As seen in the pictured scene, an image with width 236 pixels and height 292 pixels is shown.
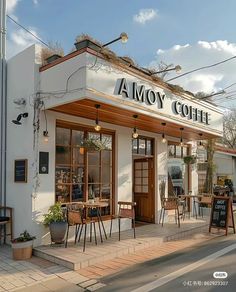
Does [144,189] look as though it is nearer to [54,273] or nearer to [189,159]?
[189,159]

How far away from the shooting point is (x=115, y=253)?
6465 millimetres

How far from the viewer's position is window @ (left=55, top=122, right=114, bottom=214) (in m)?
7.61

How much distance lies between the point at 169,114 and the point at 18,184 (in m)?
4.17

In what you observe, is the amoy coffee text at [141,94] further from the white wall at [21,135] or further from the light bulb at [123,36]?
the white wall at [21,135]

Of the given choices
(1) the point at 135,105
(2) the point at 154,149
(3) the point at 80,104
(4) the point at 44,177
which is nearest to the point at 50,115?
(3) the point at 80,104

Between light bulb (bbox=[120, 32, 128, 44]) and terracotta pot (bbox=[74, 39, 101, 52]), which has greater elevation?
light bulb (bbox=[120, 32, 128, 44])

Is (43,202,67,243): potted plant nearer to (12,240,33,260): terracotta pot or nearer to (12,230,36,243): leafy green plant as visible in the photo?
(12,230,36,243): leafy green plant

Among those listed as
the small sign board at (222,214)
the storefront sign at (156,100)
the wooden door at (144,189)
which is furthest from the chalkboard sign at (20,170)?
the small sign board at (222,214)

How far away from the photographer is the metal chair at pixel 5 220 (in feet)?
23.8

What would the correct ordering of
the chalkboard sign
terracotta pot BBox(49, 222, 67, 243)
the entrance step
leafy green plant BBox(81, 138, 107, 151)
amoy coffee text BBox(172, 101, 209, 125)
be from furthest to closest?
amoy coffee text BBox(172, 101, 209, 125) < leafy green plant BBox(81, 138, 107, 151) < the chalkboard sign < terracotta pot BBox(49, 222, 67, 243) < the entrance step

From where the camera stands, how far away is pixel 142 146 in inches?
396

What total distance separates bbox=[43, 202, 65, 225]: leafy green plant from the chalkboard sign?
0.87m

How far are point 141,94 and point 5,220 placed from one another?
4.26m

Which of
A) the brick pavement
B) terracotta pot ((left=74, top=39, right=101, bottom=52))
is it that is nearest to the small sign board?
the brick pavement
